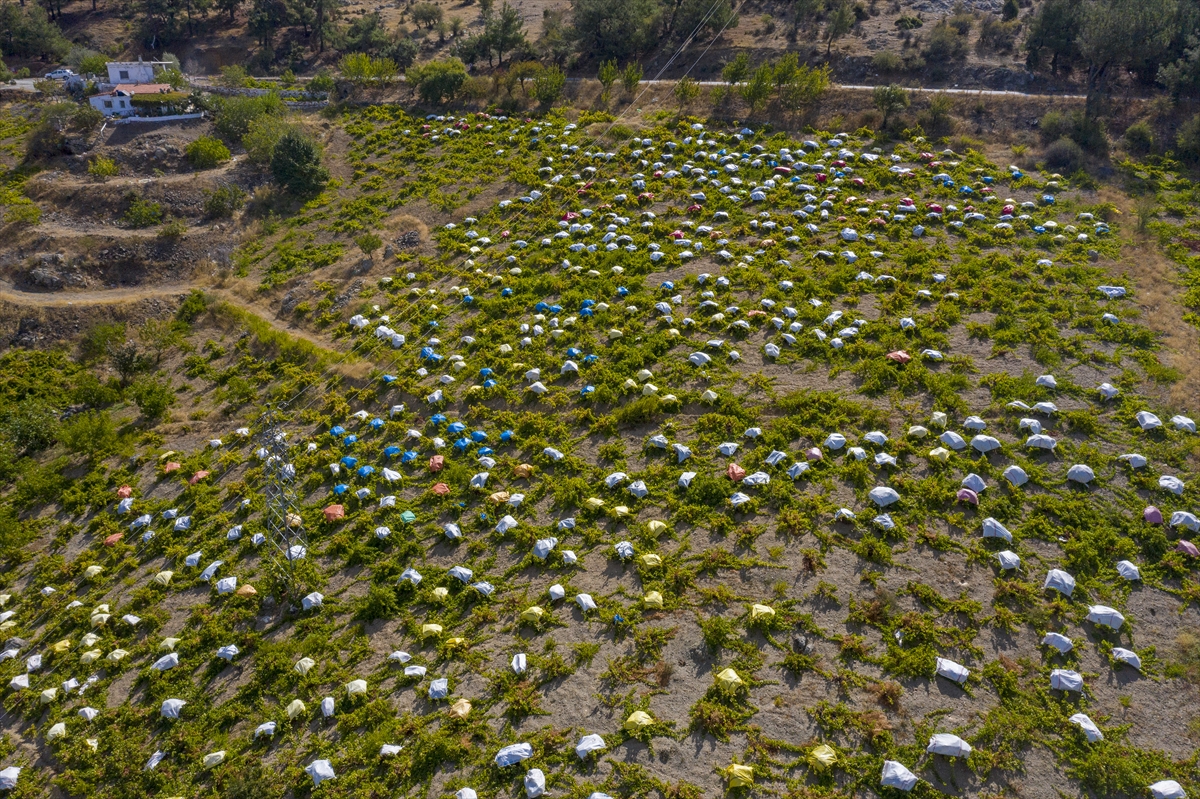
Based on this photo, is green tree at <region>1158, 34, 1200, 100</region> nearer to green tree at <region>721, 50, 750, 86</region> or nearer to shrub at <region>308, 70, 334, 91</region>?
green tree at <region>721, 50, 750, 86</region>

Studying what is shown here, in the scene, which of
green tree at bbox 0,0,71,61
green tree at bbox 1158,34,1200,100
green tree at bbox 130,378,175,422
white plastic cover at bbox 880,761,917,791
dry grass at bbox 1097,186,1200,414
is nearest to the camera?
white plastic cover at bbox 880,761,917,791

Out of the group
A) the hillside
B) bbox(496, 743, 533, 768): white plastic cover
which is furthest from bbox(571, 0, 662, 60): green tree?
bbox(496, 743, 533, 768): white plastic cover

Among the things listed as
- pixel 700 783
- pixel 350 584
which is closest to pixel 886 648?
pixel 700 783

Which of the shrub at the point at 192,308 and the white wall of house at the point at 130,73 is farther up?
the white wall of house at the point at 130,73

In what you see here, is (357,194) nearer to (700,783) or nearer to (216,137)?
(216,137)

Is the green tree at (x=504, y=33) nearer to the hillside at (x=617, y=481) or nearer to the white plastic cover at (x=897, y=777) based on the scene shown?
the hillside at (x=617, y=481)

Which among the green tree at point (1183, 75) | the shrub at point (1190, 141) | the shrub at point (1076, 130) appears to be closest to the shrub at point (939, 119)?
the shrub at point (1076, 130)
